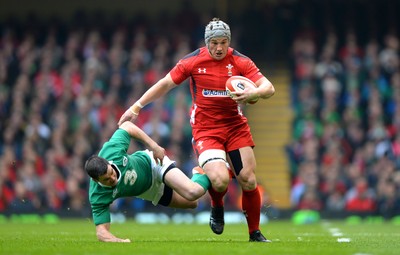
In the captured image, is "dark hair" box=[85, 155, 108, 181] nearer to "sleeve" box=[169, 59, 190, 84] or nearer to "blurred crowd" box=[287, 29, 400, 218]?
"sleeve" box=[169, 59, 190, 84]

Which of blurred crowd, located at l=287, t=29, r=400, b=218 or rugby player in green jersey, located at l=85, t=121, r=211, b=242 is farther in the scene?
blurred crowd, located at l=287, t=29, r=400, b=218

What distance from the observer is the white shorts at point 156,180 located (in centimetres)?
1280

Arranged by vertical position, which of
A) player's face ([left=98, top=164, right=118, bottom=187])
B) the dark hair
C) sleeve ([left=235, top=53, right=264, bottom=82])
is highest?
sleeve ([left=235, top=53, right=264, bottom=82])

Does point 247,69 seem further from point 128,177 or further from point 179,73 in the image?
point 128,177

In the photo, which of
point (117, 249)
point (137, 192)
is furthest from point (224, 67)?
point (117, 249)

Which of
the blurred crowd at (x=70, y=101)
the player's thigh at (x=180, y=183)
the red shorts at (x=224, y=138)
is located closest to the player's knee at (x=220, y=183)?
the player's thigh at (x=180, y=183)

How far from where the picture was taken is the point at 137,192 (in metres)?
12.8

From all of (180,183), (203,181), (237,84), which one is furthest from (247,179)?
(237,84)

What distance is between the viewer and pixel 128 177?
40.5 feet

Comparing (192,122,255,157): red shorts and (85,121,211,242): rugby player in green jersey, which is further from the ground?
(192,122,255,157): red shorts

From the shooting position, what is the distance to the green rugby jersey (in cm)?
1209

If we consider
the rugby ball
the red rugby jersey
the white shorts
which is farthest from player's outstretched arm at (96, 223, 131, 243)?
the rugby ball

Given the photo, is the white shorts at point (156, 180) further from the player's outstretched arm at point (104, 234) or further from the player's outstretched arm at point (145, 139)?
the player's outstretched arm at point (104, 234)

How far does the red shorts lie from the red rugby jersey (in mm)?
79
